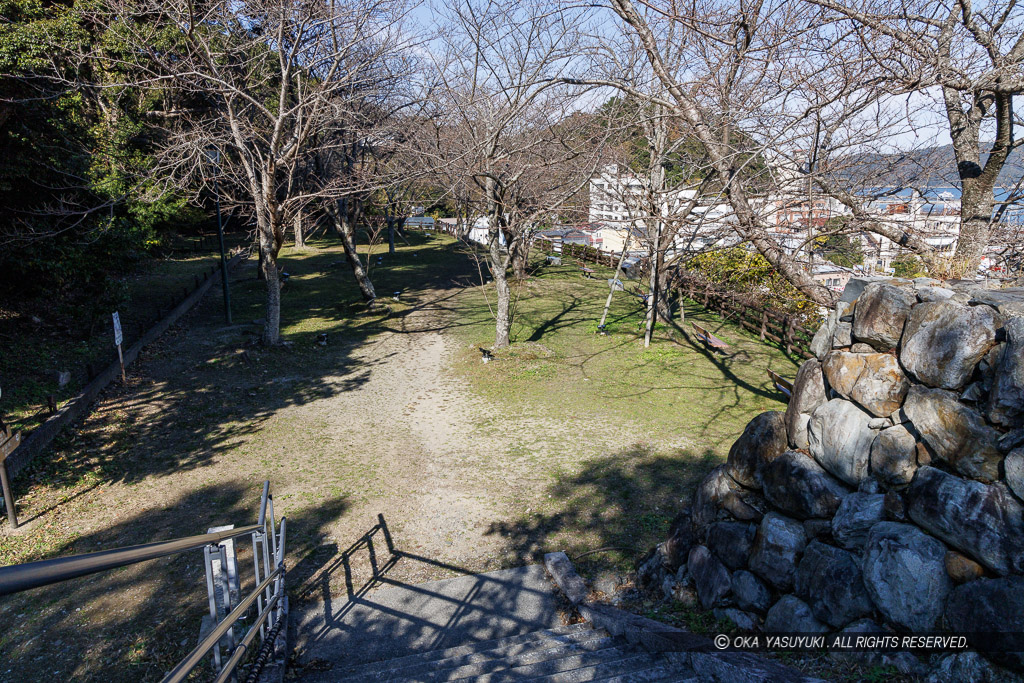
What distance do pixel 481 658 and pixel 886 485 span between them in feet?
11.3

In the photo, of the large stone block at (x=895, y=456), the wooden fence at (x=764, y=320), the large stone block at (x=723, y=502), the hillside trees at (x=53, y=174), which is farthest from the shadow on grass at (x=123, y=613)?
the wooden fence at (x=764, y=320)

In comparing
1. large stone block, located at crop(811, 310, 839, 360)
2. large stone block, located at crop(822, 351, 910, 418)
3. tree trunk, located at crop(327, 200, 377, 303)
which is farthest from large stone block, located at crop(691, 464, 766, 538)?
tree trunk, located at crop(327, 200, 377, 303)

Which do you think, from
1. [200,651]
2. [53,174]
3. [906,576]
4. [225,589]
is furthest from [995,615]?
[53,174]

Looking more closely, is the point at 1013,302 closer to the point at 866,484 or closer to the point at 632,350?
the point at 866,484

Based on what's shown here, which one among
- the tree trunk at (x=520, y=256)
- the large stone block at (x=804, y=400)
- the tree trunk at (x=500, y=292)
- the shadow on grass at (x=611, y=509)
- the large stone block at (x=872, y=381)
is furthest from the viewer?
the tree trunk at (x=520, y=256)

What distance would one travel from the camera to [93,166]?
1548 centimetres

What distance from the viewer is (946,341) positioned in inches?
161

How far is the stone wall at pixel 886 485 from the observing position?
354cm

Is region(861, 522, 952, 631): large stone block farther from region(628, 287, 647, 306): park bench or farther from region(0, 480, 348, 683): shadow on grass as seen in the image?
region(628, 287, 647, 306): park bench

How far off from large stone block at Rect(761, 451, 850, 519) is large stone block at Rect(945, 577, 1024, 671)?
3.56 feet

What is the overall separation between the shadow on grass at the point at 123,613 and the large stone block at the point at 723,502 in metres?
4.49

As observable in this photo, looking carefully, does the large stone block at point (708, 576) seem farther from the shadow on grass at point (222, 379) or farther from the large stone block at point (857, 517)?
the shadow on grass at point (222, 379)

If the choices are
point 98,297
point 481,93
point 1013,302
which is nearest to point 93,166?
point 98,297

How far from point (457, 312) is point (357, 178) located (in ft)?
18.8
